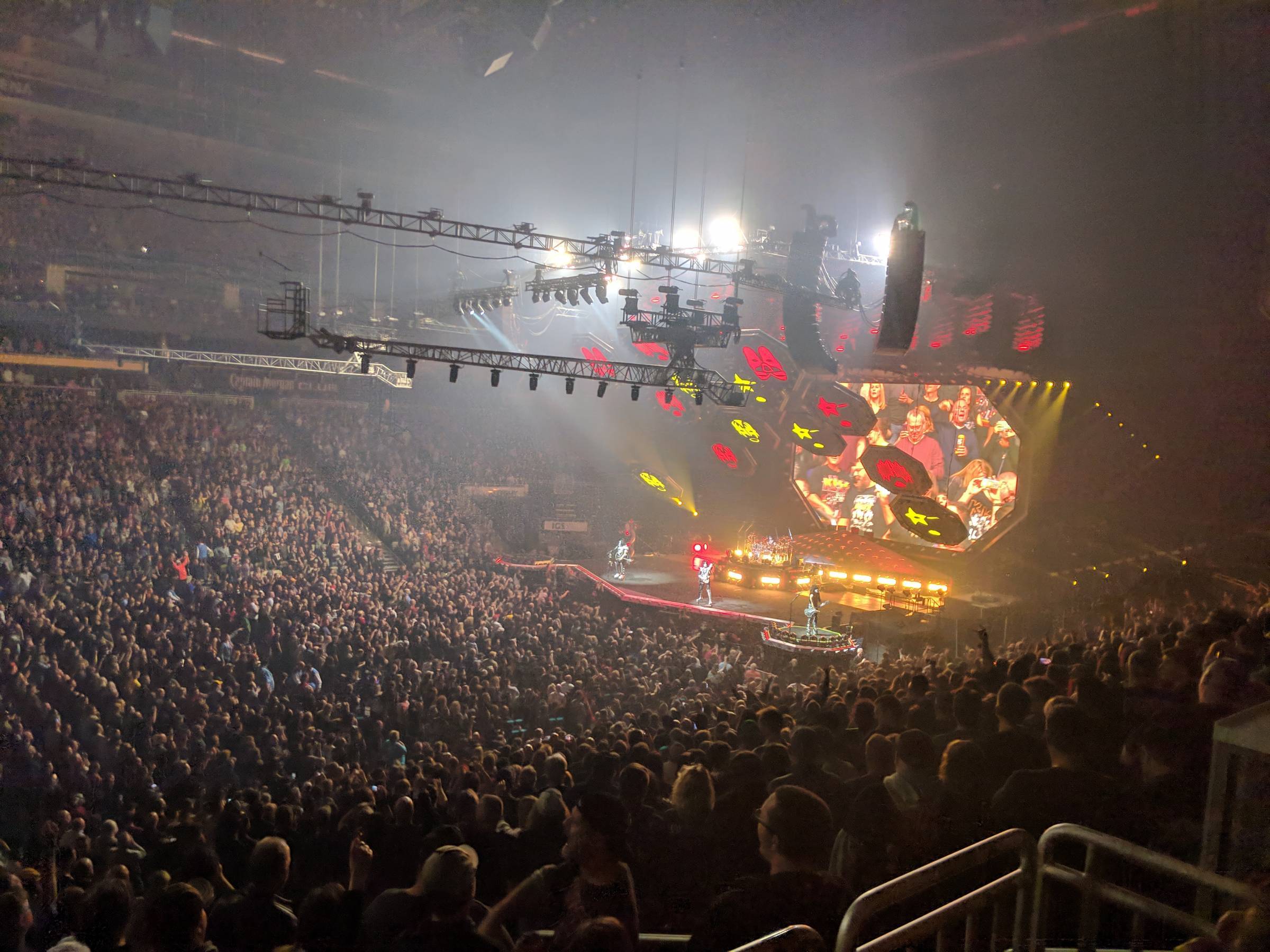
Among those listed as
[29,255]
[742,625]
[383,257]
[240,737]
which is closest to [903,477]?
[742,625]

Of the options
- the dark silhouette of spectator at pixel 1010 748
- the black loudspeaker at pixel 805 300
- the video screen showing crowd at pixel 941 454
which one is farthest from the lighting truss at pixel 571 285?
the dark silhouette of spectator at pixel 1010 748

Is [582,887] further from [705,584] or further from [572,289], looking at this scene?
[705,584]

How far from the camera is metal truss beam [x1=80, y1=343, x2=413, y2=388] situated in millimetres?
19750

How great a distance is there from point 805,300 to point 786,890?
56.3 ft

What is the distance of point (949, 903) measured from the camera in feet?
7.43

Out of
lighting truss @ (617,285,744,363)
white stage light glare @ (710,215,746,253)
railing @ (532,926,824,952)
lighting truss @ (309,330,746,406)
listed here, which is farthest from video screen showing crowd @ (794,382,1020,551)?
railing @ (532,926,824,952)

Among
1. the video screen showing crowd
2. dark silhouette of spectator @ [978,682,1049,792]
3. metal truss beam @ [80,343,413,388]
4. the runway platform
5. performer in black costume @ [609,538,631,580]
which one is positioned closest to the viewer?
dark silhouette of spectator @ [978,682,1049,792]

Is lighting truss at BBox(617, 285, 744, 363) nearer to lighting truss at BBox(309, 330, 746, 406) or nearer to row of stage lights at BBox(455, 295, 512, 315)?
lighting truss at BBox(309, 330, 746, 406)

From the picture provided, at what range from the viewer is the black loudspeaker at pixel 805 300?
18.3 m

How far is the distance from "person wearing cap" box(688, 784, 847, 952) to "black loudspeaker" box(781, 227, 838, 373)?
54.4 ft

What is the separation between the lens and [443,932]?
2.30m

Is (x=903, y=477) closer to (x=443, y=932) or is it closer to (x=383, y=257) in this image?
(x=443, y=932)

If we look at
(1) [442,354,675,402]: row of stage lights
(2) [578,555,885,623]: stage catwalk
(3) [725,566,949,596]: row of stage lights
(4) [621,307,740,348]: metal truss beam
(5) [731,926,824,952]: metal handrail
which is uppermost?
(4) [621,307,740,348]: metal truss beam

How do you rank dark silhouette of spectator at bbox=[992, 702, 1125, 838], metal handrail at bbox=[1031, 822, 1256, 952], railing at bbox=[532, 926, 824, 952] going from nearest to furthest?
railing at bbox=[532, 926, 824, 952], metal handrail at bbox=[1031, 822, 1256, 952], dark silhouette of spectator at bbox=[992, 702, 1125, 838]
